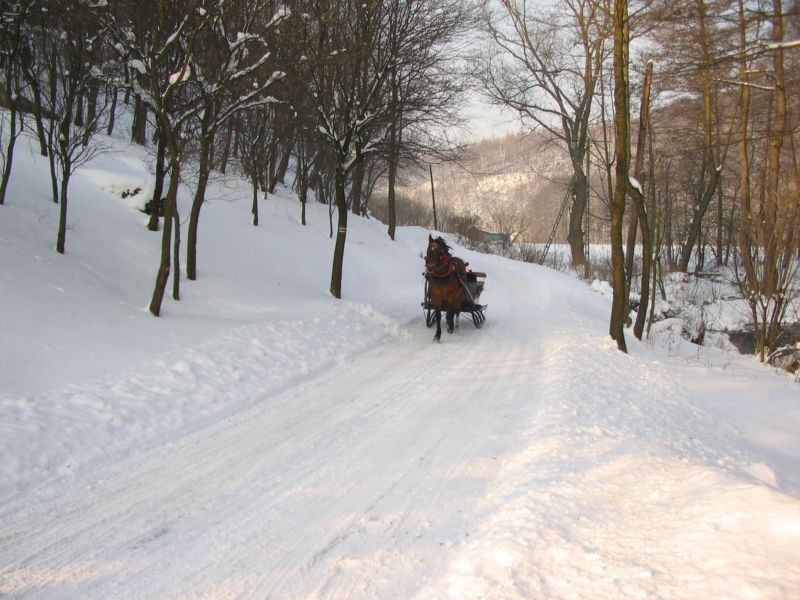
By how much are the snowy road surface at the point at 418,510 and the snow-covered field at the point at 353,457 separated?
0.02 metres

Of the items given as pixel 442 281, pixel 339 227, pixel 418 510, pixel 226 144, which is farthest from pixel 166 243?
pixel 226 144

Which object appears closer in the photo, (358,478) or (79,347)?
(358,478)

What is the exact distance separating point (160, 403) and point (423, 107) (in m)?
11.3

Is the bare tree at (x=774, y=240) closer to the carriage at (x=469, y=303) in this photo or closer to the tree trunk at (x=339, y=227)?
the carriage at (x=469, y=303)

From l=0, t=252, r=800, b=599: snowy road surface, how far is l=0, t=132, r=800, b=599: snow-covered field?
2cm

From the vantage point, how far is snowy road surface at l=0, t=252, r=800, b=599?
115 inches

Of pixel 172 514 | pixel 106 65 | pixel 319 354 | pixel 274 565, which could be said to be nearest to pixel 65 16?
pixel 106 65

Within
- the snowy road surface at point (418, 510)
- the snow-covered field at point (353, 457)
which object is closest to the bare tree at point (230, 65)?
the snow-covered field at point (353, 457)

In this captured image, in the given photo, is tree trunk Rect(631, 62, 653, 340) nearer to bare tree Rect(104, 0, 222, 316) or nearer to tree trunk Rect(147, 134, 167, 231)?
bare tree Rect(104, 0, 222, 316)

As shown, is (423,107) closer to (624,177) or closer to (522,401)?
(624,177)

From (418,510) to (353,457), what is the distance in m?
1.15

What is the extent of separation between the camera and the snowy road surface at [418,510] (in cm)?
291

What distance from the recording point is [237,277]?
1420 cm

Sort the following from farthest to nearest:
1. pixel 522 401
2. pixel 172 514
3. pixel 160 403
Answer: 1. pixel 522 401
2. pixel 160 403
3. pixel 172 514
